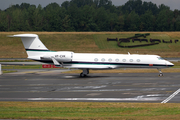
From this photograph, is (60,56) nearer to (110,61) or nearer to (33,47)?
(33,47)

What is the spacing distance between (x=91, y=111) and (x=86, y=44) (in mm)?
78912

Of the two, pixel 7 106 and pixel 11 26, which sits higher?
pixel 11 26

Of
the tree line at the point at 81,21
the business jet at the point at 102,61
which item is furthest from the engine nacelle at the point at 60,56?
the tree line at the point at 81,21

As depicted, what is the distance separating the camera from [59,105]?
16.0m

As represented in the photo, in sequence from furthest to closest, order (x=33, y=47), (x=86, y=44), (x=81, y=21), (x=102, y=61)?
1. (x=81, y=21)
2. (x=86, y=44)
3. (x=33, y=47)
4. (x=102, y=61)

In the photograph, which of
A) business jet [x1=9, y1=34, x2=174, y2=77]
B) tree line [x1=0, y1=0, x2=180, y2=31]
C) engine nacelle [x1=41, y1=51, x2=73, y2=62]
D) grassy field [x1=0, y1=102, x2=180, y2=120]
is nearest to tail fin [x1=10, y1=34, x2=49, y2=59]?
business jet [x1=9, y1=34, x2=174, y2=77]

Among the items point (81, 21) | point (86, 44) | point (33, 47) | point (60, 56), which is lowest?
point (86, 44)

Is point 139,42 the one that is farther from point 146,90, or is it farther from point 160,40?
point 146,90

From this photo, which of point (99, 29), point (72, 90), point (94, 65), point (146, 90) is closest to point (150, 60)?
point (94, 65)

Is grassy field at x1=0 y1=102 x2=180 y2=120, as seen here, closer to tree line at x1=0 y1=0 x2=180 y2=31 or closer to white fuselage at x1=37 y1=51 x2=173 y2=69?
white fuselage at x1=37 y1=51 x2=173 y2=69

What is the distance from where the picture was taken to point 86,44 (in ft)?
303

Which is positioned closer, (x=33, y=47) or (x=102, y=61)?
(x=102, y=61)

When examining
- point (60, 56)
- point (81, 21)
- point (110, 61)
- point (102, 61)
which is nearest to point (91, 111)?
point (102, 61)

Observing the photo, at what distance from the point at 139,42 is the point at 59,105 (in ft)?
264
